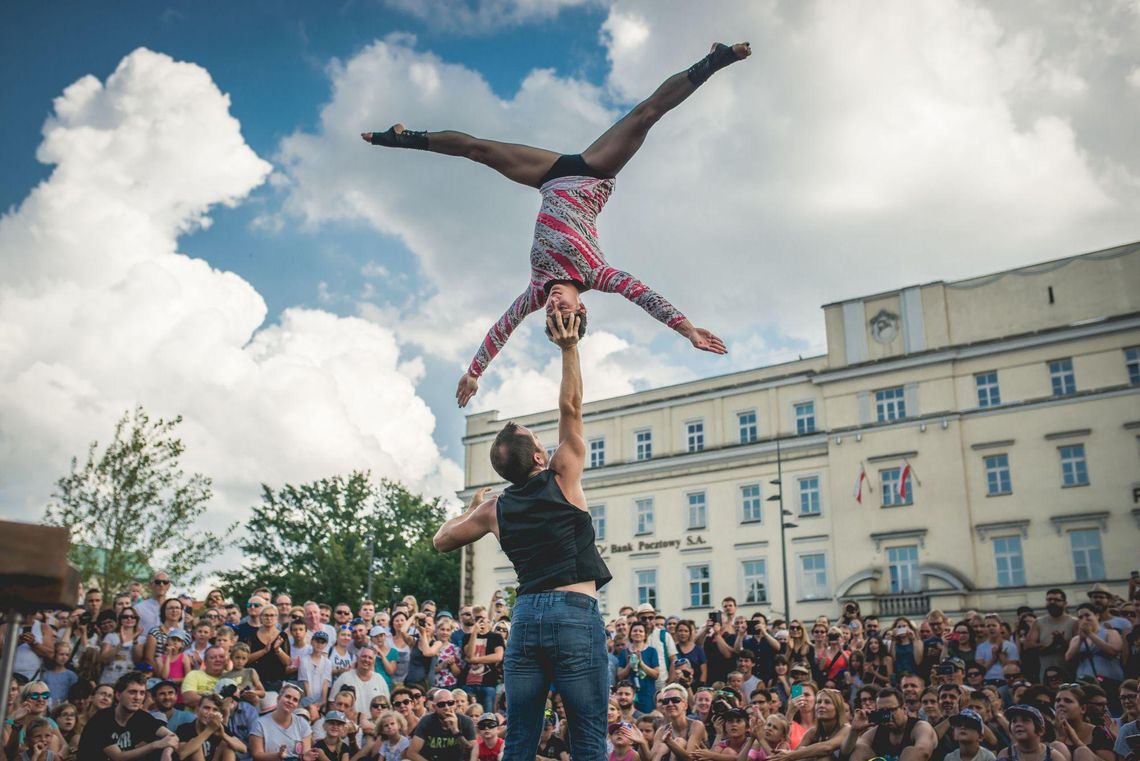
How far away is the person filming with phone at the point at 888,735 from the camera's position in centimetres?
889

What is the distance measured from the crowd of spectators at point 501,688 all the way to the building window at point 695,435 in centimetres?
2923

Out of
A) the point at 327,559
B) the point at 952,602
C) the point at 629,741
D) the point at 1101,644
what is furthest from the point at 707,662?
the point at 327,559

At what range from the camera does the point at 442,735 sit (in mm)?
10359

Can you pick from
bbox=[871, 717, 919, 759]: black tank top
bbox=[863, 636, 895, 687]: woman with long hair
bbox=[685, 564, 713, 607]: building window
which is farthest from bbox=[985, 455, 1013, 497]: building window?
bbox=[871, 717, 919, 759]: black tank top

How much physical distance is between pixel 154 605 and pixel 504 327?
7.51 meters

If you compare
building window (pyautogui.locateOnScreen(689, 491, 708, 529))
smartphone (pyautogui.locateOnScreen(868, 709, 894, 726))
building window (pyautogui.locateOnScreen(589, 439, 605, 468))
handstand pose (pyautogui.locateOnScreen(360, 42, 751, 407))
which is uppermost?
building window (pyautogui.locateOnScreen(589, 439, 605, 468))

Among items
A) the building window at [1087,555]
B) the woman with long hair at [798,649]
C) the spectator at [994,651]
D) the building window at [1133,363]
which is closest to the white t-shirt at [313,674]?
the woman with long hair at [798,649]

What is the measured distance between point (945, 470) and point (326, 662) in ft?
92.6

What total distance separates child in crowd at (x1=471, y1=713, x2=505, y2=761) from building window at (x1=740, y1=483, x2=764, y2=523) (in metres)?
30.2

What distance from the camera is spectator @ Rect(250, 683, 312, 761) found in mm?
10320

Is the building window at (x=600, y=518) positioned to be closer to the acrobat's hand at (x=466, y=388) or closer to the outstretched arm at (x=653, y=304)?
the acrobat's hand at (x=466, y=388)

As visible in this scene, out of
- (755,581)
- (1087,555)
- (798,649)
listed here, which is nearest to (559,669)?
(798,649)

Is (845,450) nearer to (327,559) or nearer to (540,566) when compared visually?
(327,559)

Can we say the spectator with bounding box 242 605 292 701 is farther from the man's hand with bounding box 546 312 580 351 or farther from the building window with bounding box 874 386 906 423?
the building window with bounding box 874 386 906 423
